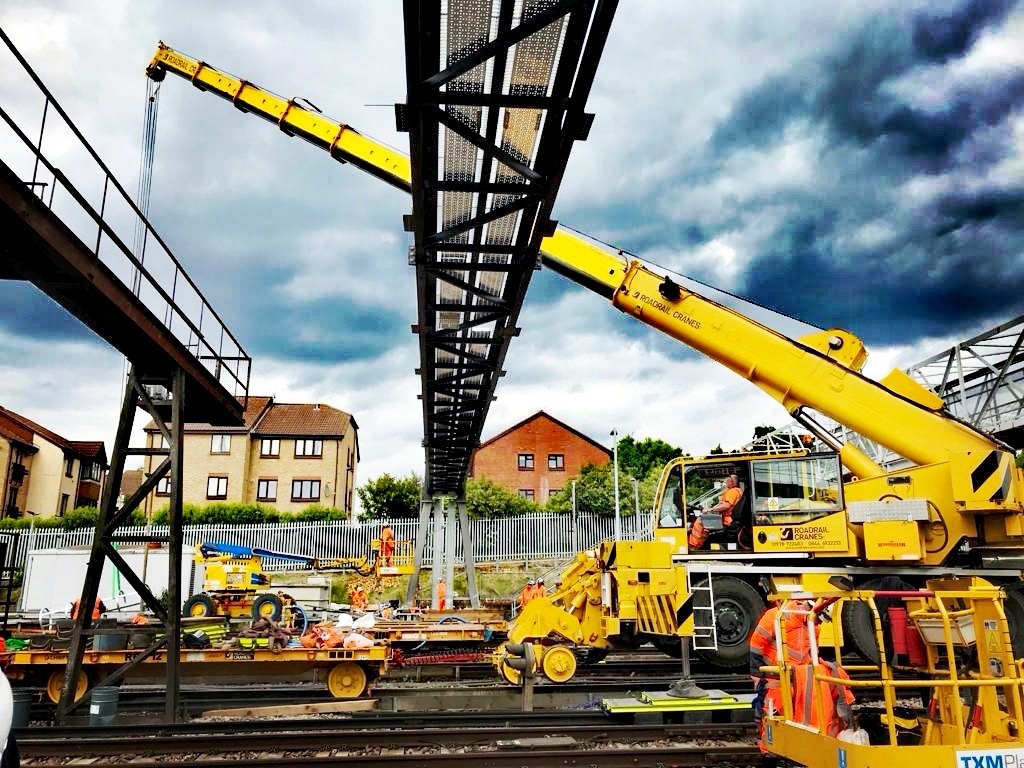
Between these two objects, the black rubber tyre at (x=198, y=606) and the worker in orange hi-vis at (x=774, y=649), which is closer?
the worker in orange hi-vis at (x=774, y=649)

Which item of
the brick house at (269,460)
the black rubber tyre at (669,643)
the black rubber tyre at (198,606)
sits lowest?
the black rubber tyre at (669,643)

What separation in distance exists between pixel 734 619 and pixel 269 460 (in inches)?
1399

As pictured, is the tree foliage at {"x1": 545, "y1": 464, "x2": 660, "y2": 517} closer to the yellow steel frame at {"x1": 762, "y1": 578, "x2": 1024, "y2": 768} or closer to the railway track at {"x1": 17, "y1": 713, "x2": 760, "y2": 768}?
the railway track at {"x1": 17, "y1": 713, "x2": 760, "y2": 768}

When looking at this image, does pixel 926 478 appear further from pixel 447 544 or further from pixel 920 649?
pixel 447 544

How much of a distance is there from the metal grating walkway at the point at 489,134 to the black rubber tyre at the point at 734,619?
221 inches

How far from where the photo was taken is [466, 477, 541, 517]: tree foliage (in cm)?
3484

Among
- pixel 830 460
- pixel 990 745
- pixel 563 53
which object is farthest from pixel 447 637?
pixel 563 53

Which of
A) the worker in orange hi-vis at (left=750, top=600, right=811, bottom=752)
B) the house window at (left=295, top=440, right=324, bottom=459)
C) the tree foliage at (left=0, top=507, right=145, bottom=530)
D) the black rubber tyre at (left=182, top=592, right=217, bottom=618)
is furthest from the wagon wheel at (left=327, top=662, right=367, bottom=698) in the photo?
the house window at (left=295, top=440, right=324, bottom=459)

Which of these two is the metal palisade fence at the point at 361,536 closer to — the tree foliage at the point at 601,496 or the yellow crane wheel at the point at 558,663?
the tree foliage at the point at 601,496

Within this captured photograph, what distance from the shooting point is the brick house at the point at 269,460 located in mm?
40969

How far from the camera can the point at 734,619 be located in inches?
458

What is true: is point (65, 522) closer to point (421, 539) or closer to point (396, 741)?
point (421, 539)

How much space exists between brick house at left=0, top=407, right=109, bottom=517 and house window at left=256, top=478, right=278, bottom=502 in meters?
10.3

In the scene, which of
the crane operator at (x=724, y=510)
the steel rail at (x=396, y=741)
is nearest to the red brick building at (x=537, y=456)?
the crane operator at (x=724, y=510)
